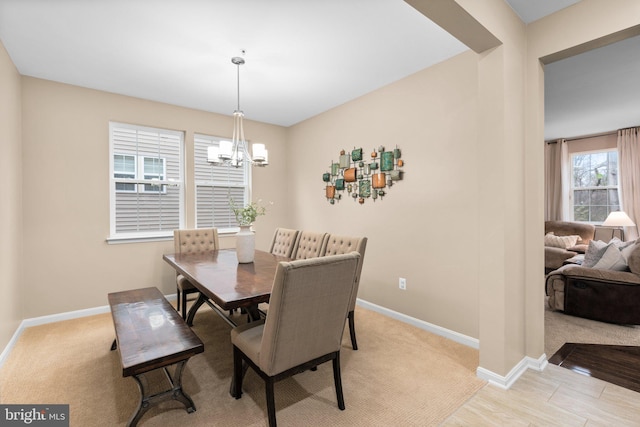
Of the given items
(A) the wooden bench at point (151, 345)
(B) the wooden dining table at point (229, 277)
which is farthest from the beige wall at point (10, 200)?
(B) the wooden dining table at point (229, 277)

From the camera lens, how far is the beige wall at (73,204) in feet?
10.3

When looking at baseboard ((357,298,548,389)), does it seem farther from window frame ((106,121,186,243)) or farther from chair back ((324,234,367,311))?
window frame ((106,121,186,243))

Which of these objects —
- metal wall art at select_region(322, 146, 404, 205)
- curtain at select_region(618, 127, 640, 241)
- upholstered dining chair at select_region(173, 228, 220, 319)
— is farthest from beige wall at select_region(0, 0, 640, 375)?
curtain at select_region(618, 127, 640, 241)

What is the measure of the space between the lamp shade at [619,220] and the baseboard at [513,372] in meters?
4.30

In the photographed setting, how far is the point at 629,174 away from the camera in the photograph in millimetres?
5289

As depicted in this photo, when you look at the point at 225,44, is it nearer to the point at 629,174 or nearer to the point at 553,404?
the point at 553,404

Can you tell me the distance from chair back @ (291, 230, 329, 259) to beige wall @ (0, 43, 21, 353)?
8.14ft

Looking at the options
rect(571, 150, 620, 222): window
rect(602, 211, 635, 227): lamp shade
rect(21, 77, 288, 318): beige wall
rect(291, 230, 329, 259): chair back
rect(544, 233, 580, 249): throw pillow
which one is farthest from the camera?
rect(571, 150, 620, 222): window

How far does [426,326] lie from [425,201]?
1.24 meters

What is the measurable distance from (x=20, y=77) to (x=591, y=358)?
585 centimetres

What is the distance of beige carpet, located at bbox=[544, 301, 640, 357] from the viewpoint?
2.71 meters

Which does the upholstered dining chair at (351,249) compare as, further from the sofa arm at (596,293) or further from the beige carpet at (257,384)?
the sofa arm at (596,293)

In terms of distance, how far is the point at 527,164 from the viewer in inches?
87.7

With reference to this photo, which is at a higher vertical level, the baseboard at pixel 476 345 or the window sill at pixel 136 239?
the window sill at pixel 136 239
